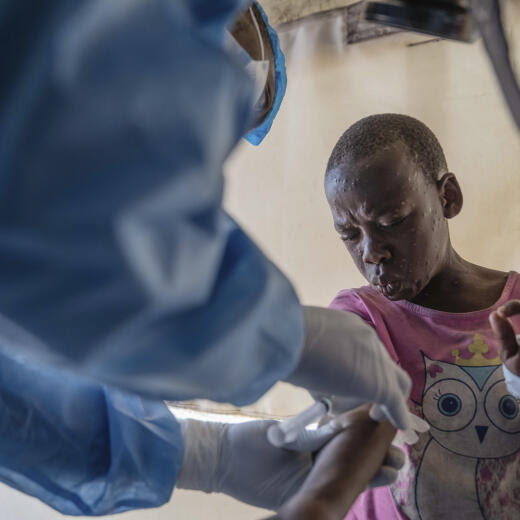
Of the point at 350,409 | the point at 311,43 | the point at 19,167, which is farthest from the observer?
the point at 311,43

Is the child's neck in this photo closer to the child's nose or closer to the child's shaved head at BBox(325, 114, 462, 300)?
the child's shaved head at BBox(325, 114, 462, 300)

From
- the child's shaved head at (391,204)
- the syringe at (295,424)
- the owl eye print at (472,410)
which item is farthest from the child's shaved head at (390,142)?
the syringe at (295,424)

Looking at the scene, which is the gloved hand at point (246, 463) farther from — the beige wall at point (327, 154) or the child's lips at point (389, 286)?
the beige wall at point (327, 154)

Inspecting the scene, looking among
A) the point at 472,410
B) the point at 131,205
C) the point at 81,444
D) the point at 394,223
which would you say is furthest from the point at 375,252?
the point at 131,205

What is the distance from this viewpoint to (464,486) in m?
0.95

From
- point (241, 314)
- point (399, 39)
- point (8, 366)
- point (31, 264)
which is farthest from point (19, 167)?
point (399, 39)

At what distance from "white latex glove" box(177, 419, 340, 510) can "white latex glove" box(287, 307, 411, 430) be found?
0.66 feet

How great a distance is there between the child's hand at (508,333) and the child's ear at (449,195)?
29 centimetres

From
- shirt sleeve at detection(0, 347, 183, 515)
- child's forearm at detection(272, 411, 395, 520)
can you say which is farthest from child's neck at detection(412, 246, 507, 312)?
shirt sleeve at detection(0, 347, 183, 515)

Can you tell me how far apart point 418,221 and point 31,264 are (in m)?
0.79

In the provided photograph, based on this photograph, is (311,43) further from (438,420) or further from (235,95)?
(235,95)

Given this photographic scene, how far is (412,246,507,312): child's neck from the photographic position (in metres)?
1.10

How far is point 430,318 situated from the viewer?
1086 millimetres

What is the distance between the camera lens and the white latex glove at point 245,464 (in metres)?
0.86
